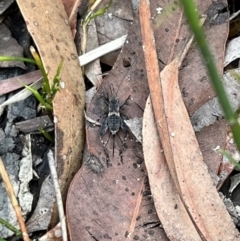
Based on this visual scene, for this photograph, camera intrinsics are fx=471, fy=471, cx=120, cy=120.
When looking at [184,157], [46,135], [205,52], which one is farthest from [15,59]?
[205,52]

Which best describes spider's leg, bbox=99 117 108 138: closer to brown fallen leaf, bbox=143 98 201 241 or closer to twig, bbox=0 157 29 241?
brown fallen leaf, bbox=143 98 201 241

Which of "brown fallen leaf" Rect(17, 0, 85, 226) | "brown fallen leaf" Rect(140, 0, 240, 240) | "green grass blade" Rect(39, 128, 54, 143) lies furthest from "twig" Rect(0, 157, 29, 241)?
"brown fallen leaf" Rect(140, 0, 240, 240)

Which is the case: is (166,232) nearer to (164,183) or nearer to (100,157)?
(164,183)

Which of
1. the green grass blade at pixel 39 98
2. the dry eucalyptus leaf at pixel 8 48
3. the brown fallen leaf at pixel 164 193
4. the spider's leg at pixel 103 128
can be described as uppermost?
the dry eucalyptus leaf at pixel 8 48

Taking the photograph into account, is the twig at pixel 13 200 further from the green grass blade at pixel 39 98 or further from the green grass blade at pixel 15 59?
the green grass blade at pixel 15 59

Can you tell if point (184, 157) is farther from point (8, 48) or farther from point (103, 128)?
point (8, 48)

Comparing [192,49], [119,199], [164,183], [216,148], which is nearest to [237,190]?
[216,148]

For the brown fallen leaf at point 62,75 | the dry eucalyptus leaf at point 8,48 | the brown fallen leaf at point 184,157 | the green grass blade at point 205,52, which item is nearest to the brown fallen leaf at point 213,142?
the brown fallen leaf at point 184,157
